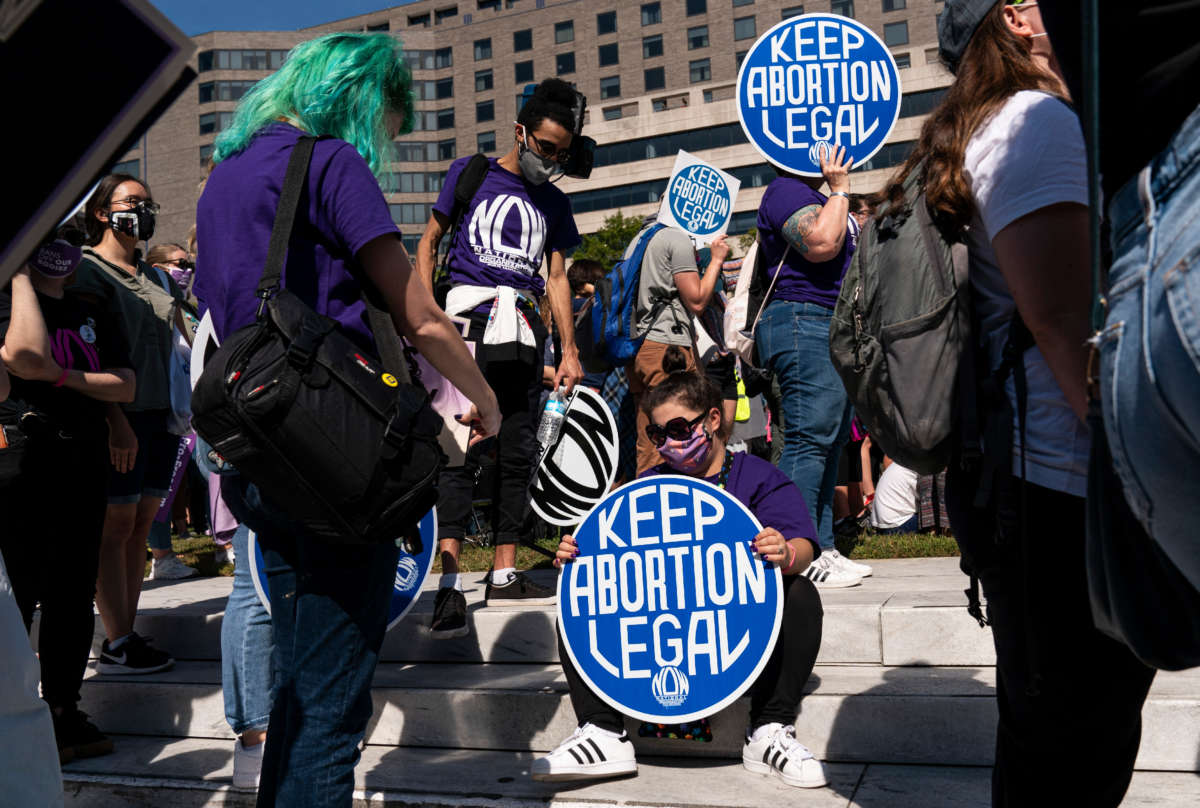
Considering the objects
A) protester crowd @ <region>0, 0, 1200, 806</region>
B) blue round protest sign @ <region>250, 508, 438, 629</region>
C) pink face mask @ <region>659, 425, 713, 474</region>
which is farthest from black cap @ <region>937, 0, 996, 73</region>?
blue round protest sign @ <region>250, 508, 438, 629</region>

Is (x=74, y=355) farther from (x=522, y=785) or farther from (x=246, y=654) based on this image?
(x=522, y=785)

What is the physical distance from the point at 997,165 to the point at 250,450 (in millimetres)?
1439

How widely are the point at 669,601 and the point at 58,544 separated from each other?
7.06 feet

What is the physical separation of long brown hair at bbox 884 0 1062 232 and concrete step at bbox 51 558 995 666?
7.12 ft

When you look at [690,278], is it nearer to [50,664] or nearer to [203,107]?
[50,664]

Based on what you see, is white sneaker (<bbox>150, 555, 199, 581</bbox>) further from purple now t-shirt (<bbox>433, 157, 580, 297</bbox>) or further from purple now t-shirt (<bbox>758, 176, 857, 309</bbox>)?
purple now t-shirt (<bbox>758, 176, 857, 309</bbox>)

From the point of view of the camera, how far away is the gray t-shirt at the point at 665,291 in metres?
5.53

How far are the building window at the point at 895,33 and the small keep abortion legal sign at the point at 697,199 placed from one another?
69.1m

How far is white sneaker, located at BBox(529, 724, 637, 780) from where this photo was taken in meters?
3.35

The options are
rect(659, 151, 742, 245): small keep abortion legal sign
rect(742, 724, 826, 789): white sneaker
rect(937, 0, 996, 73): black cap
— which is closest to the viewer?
rect(937, 0, 996, 73): black cap

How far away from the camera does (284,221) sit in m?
Result: 2.23

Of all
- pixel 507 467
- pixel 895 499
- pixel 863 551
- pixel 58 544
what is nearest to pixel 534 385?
pixel 507 467

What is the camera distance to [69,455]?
12.6 ft

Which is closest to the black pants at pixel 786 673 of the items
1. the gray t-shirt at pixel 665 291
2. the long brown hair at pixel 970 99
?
the long brown hair at pixel 970 99
